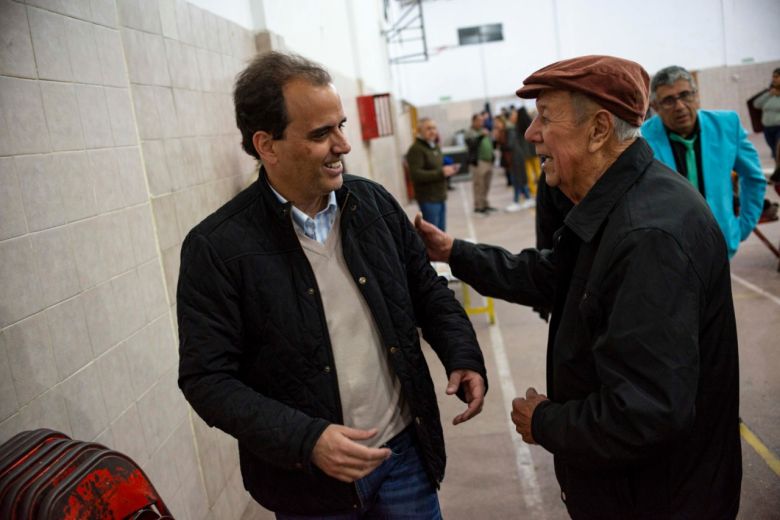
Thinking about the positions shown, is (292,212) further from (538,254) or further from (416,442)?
(538,254)

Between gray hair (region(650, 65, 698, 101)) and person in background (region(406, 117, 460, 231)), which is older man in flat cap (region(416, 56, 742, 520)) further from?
person in background (region(406, 117, 460, 231))

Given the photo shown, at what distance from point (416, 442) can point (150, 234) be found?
1.58 m

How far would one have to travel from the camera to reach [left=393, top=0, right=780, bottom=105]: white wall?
2125 cm

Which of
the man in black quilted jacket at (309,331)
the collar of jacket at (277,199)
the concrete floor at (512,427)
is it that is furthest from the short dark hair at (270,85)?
the concrete floor at (512,427)

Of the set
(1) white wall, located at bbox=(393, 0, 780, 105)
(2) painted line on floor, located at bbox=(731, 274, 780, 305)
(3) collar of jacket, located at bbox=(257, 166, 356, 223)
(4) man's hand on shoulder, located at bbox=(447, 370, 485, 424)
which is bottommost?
(2) painted line on floor, located at bbox=(731, 274, 780, 305)

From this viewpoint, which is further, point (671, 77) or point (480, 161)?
point (480, 161)

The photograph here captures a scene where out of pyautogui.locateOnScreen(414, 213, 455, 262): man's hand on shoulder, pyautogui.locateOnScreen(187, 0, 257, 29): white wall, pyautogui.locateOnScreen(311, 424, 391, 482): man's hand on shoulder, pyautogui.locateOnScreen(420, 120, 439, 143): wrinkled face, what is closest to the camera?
pyautogui.locateOnScreen(311, 424, 391, 482): man's hand on shoulder

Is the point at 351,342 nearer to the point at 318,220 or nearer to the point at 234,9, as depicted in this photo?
the point at 318,220

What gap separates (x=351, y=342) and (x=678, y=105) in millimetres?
2479

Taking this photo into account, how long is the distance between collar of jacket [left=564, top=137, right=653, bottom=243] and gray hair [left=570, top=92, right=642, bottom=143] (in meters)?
0.03

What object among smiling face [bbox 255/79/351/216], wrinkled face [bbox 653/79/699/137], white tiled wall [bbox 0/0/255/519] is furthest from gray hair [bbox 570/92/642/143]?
wrinkled face [bbox 653/79/699/137]

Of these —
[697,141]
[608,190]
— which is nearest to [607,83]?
[608,190]

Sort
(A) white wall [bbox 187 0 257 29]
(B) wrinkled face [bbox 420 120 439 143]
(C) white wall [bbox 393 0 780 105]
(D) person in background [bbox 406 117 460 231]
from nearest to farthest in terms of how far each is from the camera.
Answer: (A) white wall [bbox 187 0 257 29], (D) person in background [bbox 406 117 460 231], (B) wrinkled face [bbox 420 120 439 143], (C) white wall [bbox 393 0 780 105]

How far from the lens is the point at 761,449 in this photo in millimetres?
3734
